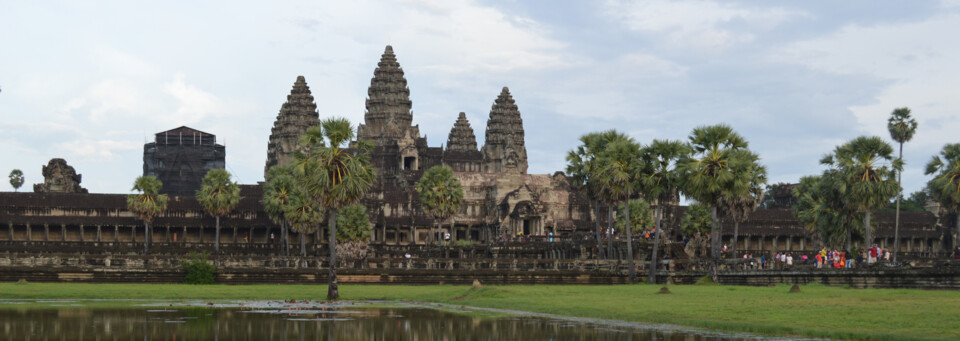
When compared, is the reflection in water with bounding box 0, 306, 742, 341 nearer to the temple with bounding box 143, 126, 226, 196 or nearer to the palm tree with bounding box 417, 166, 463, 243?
the palm tree with bounding box 417, 166, 463, 243

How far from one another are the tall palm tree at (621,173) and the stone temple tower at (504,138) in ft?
318

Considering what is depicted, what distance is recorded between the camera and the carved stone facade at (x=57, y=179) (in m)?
137

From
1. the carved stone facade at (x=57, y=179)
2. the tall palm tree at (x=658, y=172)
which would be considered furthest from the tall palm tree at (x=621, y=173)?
the carved stone facade at (x=57, y=179)

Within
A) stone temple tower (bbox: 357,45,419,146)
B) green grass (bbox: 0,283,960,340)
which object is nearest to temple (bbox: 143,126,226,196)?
stone temple tower (bbox: 357,45,419,146)

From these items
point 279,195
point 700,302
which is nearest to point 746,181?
point 700,302

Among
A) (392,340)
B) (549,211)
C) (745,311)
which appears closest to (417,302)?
(745,311)

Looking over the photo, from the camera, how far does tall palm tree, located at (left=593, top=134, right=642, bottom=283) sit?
7400 centimetres

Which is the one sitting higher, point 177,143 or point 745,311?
point 177,143

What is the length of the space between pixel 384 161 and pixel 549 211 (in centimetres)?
3533

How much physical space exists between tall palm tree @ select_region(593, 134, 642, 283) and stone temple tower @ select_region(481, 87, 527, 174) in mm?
96810

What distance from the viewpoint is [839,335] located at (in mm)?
31828

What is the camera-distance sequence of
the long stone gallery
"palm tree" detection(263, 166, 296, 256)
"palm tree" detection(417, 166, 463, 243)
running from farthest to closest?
1. "palm tree" detection(417, 166, 463, 243)
2. "palm tree" detection(263, 166, 296, 256)
3. the long stone gallery

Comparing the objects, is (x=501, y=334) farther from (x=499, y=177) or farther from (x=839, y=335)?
(x=499, y=177)

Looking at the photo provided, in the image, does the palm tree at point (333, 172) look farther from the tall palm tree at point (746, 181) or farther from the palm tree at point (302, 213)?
the palm tree at point (302, 213)
